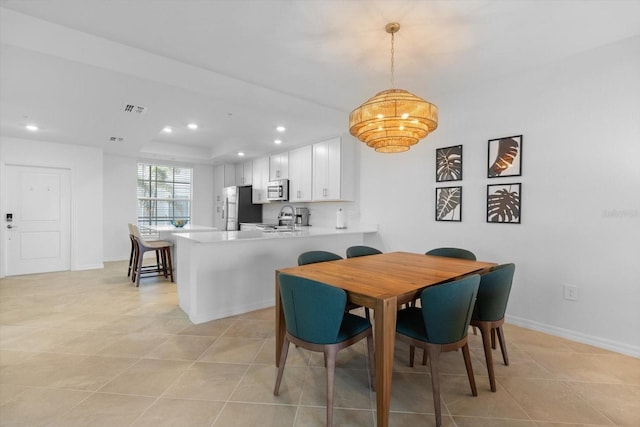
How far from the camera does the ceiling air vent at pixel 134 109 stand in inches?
141

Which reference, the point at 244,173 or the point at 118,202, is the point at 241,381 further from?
the point at 118,202

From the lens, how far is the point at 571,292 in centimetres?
276

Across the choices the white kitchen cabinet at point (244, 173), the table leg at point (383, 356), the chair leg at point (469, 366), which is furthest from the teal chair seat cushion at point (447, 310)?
the white kitchen cabinet at point (244, 173)

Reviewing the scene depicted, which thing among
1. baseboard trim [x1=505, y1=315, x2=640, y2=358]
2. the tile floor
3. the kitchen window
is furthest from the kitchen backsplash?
the kitchen window

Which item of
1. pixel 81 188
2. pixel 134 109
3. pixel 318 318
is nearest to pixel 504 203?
pixel 318 318

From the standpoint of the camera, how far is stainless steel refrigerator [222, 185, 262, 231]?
672 centimetres

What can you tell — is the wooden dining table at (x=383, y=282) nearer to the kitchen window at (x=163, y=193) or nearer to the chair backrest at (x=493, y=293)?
the chair backrest at (x=493, y=293)

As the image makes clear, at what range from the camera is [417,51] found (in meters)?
2.60

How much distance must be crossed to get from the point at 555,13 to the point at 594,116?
41.4 inches

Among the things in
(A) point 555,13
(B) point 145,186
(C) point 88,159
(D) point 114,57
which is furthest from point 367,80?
(B) point 145,186

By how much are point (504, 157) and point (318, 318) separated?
2.72 meters

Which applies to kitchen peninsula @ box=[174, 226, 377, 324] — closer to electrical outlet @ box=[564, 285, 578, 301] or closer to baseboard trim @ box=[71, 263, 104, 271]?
electrical outlet @ box=[564, 285, 578, 301]

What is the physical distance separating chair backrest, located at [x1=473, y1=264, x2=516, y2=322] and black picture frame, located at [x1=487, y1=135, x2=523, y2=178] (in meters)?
1.45

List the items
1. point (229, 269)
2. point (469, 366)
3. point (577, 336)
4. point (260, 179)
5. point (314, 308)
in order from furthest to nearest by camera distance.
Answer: point (260, 179) < point (229, 269) < point (577, 336) < point (469, 366) < point (314, 308)
